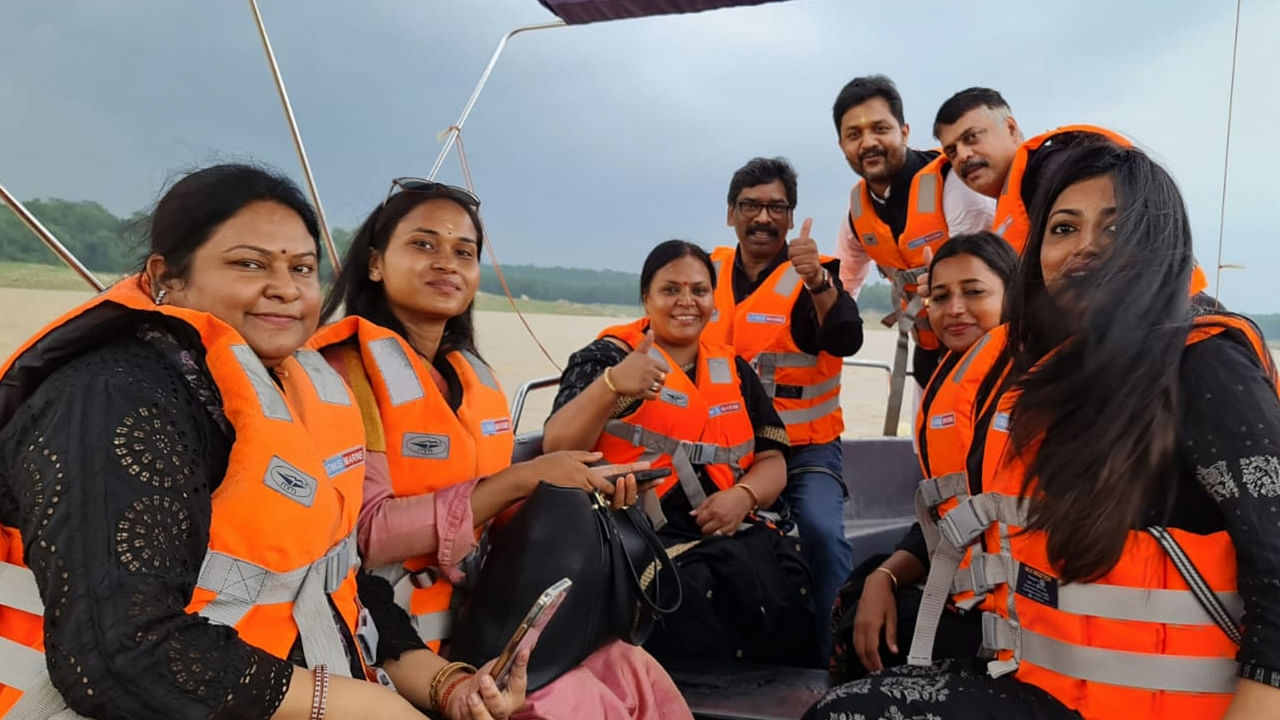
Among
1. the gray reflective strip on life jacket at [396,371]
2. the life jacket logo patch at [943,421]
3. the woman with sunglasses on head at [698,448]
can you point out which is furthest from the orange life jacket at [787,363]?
the gray reflective strip on life jacket at [396,371]

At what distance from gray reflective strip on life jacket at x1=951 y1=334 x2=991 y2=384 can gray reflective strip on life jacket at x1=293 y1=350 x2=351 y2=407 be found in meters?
1.43

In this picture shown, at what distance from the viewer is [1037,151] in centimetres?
251

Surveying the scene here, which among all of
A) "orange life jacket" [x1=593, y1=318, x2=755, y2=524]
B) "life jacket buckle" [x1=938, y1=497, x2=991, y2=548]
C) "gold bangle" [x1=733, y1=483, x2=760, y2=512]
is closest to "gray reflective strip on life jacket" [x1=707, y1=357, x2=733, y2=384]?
"orange life jacket" [x1=593, y1=318, x2=755, y2=524]

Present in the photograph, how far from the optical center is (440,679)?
4.62ft

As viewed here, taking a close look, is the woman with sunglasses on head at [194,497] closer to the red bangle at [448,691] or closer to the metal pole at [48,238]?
the red bangle at [448,691]

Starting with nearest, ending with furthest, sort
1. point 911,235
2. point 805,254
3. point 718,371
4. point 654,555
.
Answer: point 654,555
point 718,371
point 805,254
point 911,235

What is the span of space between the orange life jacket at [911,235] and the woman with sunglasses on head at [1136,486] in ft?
6.95

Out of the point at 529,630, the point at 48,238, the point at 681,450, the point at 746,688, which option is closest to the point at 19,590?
the point at 529,630

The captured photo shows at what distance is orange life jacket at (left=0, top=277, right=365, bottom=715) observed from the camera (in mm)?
1005

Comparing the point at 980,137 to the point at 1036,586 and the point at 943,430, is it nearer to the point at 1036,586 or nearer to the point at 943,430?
the point at 943,430

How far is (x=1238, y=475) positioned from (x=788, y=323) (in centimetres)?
214

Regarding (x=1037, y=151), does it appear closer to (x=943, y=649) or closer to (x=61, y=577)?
(x=943, y=649)

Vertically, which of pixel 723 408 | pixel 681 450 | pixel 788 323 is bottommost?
pixel 681 450

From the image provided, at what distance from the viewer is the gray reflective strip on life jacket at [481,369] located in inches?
75.2
